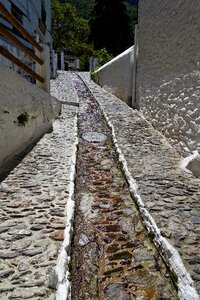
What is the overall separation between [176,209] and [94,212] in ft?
3.82

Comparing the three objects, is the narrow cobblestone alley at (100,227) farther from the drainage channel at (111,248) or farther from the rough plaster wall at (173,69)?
the rough plaster wall at (173,69)

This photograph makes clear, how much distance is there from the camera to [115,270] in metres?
3.02

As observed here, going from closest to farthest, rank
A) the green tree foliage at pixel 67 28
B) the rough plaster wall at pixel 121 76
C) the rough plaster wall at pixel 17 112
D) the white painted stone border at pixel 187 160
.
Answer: the rough plaster wall at pixel 17 112, the white painted stone border at pixel 187 160, the rough plaster wall at pixel 121 76, the green tree foliage at pixel 67 28

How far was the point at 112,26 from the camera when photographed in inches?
1271

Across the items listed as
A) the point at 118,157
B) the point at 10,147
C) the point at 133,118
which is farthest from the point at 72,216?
the point at 133,118

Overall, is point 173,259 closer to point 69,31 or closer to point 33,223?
point 33,223

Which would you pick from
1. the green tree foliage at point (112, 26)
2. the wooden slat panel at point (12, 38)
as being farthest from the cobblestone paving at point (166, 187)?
the green tree foliage at point (112, 26)

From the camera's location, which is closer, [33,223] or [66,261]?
[66,261]

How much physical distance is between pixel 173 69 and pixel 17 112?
3.82 meters

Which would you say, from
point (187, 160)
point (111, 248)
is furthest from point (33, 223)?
point (187, 160)

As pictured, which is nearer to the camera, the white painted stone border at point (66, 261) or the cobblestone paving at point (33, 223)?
the white painted stone border at point (66, 261)

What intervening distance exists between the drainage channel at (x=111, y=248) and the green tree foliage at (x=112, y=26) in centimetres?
2917

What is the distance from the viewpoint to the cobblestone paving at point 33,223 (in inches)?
101

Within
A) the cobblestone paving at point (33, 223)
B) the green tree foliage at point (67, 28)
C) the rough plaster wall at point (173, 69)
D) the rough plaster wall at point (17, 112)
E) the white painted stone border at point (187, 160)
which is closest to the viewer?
the cobblestone paving at point (33, 223)
